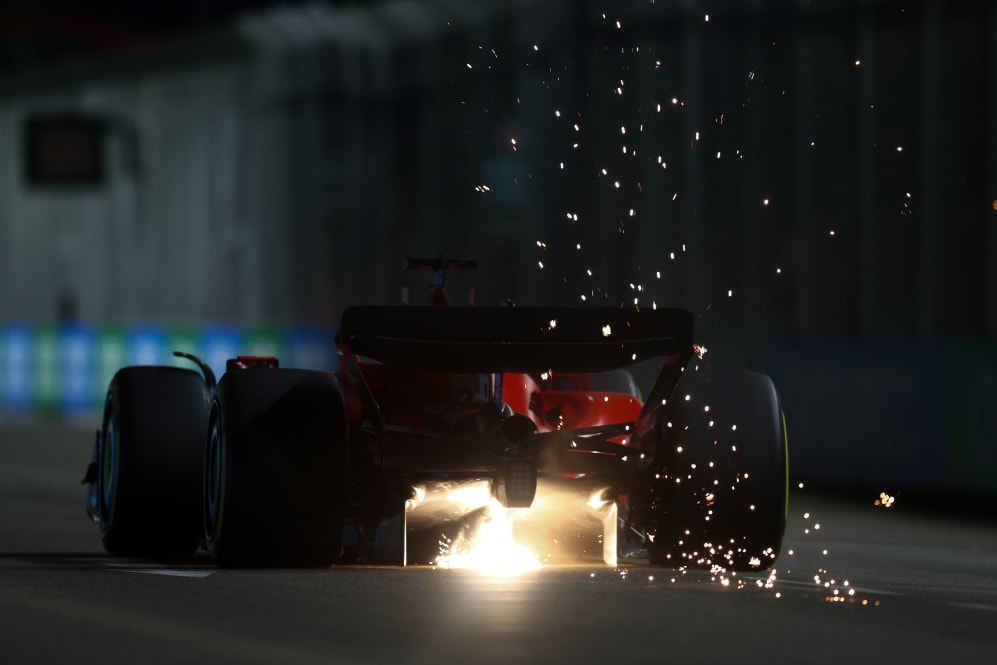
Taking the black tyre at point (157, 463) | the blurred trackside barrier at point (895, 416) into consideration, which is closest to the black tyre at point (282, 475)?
the black tyre at point (157, 463)

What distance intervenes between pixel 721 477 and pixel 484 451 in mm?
1055

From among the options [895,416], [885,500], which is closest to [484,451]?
[885,500]

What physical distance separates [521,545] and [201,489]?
5.68ft

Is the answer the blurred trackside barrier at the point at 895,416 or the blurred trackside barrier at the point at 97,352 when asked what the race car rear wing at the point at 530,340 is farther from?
the blurred trackside barrier at the point at 97,352

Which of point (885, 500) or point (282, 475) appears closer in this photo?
point (282, 475)

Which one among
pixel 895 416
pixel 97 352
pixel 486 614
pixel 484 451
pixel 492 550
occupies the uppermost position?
pixel 484 451

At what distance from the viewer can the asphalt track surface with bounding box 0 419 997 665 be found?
720 centimetres

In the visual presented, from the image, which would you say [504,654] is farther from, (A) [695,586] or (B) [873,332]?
(B) [873,332]

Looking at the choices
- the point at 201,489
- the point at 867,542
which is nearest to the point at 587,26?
the point at 867,542

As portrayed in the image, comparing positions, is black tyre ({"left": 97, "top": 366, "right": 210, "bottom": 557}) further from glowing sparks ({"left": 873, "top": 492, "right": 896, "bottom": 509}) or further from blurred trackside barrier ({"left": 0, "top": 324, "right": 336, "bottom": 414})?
blurred trackside barrier ({"left": 0, "top": 324, "right": 336, "bottom": 414})

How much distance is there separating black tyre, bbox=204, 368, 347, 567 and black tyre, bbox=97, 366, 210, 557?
1.15m

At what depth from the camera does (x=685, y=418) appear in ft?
32.2

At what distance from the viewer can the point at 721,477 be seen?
9672 mm

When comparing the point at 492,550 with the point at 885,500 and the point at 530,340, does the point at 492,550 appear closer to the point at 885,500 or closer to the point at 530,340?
the point at 530,340
